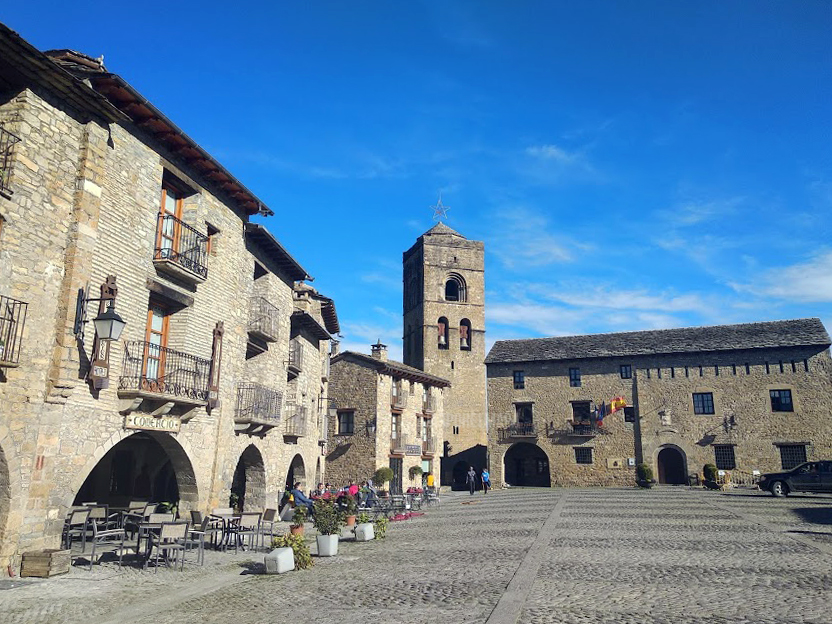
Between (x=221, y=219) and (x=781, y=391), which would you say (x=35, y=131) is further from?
(x=781, y=391)

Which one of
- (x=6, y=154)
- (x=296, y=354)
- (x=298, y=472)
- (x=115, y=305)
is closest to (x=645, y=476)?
(x=298, y=472)

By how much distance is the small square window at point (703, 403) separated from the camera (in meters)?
39.4

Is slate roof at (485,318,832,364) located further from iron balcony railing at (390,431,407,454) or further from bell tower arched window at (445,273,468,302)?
iron balcony railing at (390,431,407,454)

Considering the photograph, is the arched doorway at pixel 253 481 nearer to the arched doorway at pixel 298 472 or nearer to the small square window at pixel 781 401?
the arched doorway at pixel 298 472

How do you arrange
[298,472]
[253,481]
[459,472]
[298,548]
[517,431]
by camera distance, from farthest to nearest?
[459,472] < [517,431] < [298,472] < [253,481] < [298,548]

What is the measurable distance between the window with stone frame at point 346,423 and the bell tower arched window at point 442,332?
16.1 metres

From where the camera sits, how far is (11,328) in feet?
33.0

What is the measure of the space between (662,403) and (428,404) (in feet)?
50.7

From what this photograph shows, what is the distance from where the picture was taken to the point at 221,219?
1648 centimetres

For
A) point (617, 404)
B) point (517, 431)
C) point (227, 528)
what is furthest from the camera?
point (517, 431)

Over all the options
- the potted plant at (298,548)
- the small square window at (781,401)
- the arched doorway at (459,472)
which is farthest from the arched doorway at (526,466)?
the potted plant at (298,548)

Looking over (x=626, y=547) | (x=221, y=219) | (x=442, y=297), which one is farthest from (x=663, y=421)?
(x=221, y=219)

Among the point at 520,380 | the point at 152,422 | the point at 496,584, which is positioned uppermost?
the point at 520,380

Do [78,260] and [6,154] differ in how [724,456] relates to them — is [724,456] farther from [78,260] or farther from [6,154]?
[6,154]
